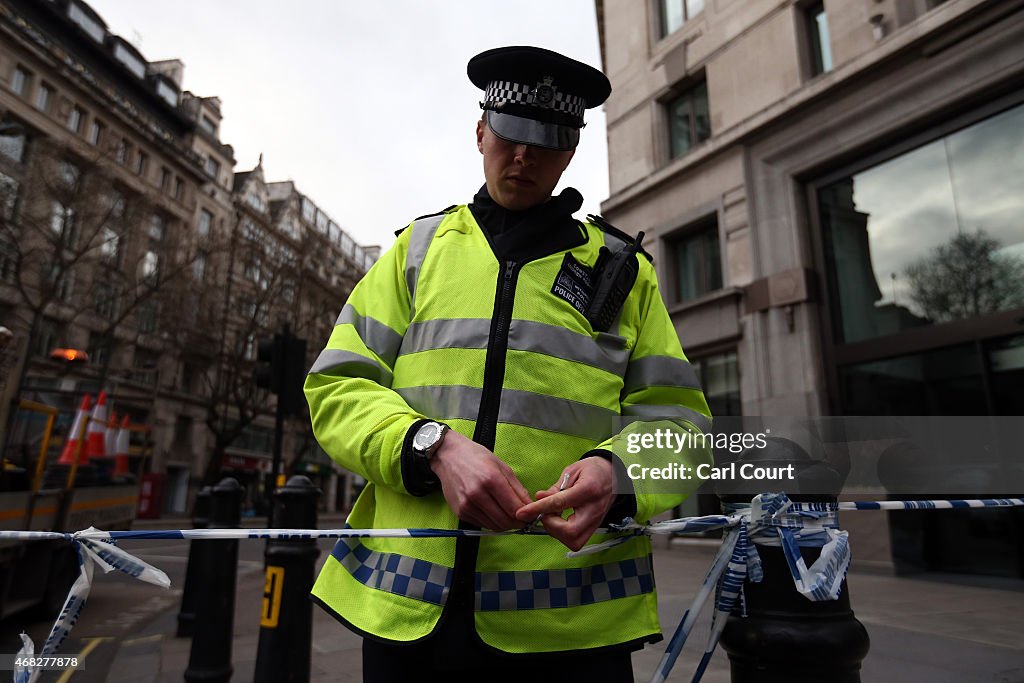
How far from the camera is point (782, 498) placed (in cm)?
147

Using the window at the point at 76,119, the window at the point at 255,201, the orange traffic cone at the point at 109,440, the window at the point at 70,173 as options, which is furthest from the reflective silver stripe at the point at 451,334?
the window at the point at 255,201

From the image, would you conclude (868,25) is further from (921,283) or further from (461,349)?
(461,349)

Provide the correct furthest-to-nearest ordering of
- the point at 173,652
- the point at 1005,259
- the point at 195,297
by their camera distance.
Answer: the point at 195,297, the point at 1005,259, the point at 173,652

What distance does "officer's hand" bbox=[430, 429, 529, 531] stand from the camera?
111cm

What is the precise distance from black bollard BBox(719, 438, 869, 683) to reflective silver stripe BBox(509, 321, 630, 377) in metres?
0.45

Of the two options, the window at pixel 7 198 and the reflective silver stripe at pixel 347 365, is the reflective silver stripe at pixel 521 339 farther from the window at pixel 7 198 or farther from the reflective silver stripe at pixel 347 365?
the window at pixel 7 198

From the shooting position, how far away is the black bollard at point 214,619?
3865 millimetres

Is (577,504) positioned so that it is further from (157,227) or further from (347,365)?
(157,227)

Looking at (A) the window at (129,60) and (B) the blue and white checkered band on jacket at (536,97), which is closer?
(B) the blue and white checkered band on jacket at (536,97)

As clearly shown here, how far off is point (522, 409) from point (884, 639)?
4571mm

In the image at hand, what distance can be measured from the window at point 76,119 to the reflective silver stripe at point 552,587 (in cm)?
3505

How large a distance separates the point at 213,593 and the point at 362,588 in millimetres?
3275

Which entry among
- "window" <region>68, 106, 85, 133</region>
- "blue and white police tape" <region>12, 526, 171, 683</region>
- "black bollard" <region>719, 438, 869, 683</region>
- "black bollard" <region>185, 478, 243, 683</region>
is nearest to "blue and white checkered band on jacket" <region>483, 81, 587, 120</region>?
"black bollard" <region>719, 438, 869, 683</region>

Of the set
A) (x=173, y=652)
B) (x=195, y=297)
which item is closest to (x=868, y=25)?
(x=173, y=652)
